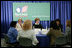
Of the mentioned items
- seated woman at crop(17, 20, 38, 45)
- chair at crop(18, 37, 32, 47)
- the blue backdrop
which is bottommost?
chair at crop(18, 37, 32, 47)

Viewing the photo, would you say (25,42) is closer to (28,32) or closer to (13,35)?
(28,32)

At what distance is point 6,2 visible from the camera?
8148 mm

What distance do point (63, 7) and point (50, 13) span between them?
34.2 inches

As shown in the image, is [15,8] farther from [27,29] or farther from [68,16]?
[27,29]

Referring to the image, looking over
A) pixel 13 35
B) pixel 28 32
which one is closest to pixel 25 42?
pixel 28 32

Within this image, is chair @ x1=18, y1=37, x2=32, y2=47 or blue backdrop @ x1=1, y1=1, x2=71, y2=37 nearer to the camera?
chair @ x1=18, y1=37, x2=32, y2=47

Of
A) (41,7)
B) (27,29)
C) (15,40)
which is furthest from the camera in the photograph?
(41,7)

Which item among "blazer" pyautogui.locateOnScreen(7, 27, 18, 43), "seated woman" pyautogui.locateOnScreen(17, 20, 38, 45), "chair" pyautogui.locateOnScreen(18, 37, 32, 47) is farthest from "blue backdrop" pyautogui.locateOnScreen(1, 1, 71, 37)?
"chair" pyautogui.locateOnScreen(18, 37, 32, 47)

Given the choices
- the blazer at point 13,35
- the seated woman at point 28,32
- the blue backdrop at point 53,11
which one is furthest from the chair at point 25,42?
the blue backdrop at point 53,11

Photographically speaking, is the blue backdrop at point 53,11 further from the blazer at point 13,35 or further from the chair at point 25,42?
the chair at point 25,42

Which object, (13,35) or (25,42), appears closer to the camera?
(25,42)

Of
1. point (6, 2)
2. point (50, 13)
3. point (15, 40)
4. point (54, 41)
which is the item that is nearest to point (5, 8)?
point (6, 2)

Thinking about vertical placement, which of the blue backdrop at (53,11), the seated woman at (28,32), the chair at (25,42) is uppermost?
the blue backdrop at (53,11)

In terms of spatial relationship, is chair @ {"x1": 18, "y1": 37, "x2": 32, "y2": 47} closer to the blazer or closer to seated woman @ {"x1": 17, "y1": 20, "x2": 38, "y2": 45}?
seated woman @ {"x1": 17, "y1": 20, "x2": 38, "y2": 45}
